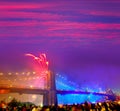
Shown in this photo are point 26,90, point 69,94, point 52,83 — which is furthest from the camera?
point 69,94

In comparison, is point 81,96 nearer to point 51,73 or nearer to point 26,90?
point 51,73

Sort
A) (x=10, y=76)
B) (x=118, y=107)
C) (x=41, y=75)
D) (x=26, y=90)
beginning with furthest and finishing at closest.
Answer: (x=10, y=76) → (x=41, y=75) → (x=26, y=90) → (x=118, y=107)

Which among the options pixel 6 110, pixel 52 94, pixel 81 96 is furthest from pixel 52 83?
pixel 6 110

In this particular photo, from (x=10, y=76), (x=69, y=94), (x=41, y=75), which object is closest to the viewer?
(x=69, y=94)

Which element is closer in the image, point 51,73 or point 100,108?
point 100,108

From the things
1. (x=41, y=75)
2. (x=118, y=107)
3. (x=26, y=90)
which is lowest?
(x=118, y=107)

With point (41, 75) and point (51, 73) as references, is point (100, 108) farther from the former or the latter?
point (41, 75)

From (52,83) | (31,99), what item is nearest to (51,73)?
(52,83)

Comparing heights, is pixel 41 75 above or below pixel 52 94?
above

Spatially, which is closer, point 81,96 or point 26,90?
point 26,90
